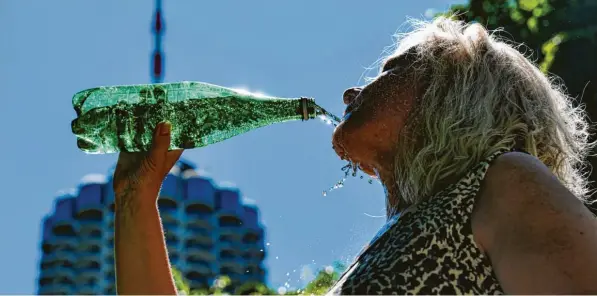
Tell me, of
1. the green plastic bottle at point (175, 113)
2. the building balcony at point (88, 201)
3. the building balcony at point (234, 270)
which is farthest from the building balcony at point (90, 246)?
Result: the green plastic bottle at point (175, 113)

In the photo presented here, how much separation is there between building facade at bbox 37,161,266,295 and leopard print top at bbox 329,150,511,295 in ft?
45.1

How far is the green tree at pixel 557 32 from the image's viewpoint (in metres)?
7.03

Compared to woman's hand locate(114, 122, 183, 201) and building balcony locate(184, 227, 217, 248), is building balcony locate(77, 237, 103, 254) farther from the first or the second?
woman's hand locate(114, 122, 183, 201)

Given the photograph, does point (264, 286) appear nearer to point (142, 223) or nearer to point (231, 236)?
point (142, 223)

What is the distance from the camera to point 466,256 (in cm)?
198

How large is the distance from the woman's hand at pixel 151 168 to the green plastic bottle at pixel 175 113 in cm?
20

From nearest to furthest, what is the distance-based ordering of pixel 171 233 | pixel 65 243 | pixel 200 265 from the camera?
pixel 171 233 < pixel 65 243 < pixel 200 265

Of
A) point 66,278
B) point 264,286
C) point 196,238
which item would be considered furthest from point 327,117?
point 196,238

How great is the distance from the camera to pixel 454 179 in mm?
2238

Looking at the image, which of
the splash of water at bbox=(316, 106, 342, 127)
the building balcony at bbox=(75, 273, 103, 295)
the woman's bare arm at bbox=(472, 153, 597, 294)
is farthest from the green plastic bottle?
the building balcony at bbox=(75, 273, 103, 295)

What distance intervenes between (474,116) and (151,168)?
40.6 inches

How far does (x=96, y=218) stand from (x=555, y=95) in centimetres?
2549

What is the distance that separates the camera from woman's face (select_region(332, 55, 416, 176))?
253 centimetres

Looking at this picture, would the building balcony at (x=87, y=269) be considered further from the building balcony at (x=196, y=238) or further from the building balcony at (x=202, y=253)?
the building balcony at (x=196, y=238)
